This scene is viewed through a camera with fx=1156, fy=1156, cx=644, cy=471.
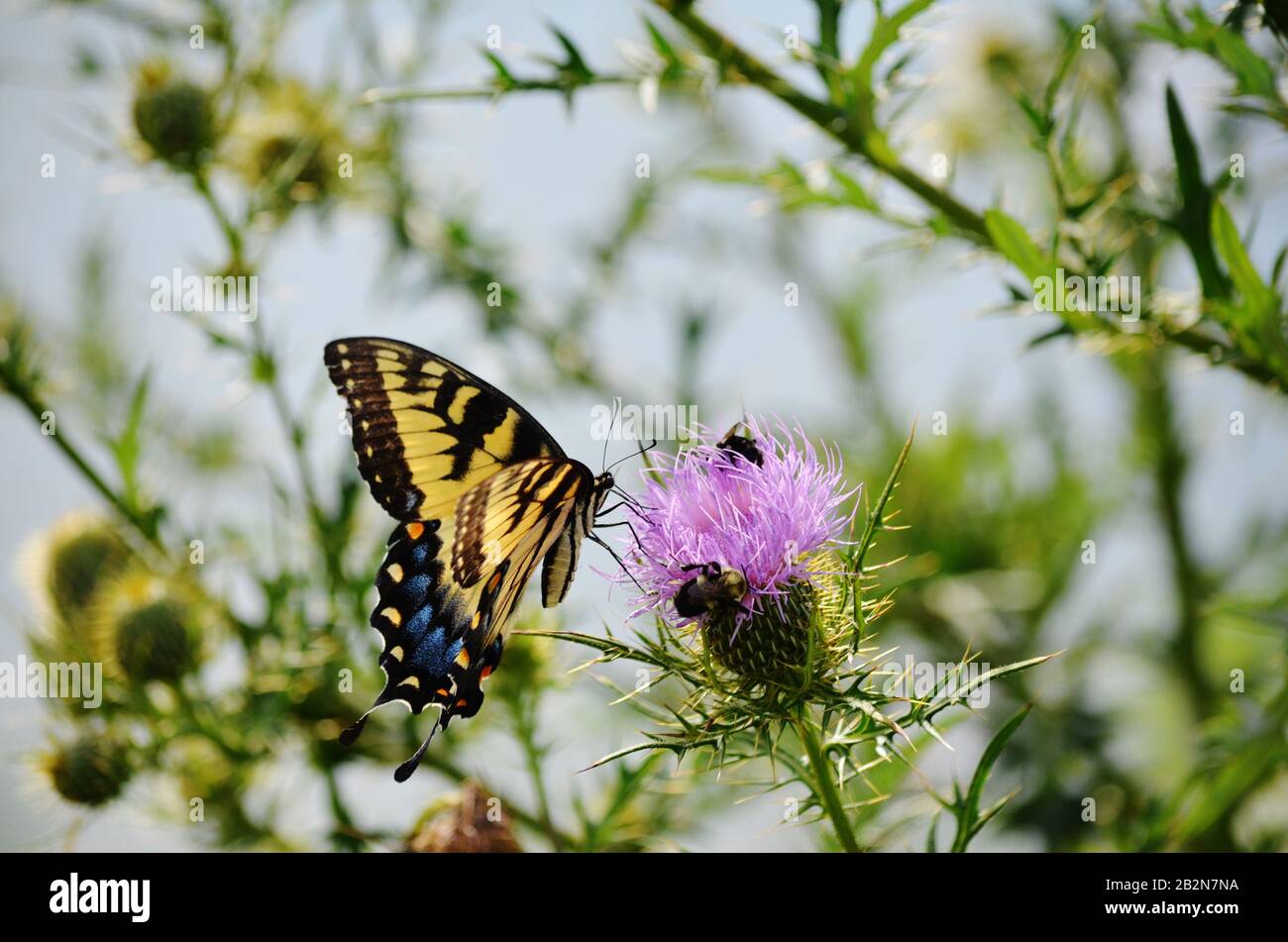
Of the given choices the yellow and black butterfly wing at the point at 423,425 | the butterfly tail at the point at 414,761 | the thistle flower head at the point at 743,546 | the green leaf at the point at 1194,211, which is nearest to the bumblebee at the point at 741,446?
the thistle flower head at the point at 743,546

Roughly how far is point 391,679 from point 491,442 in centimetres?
63

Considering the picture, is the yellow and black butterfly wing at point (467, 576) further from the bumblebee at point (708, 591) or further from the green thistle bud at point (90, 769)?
the green thistle bud at point (90, 769)

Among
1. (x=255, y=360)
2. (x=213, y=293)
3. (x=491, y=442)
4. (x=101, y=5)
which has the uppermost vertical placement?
(x=101, y=5)

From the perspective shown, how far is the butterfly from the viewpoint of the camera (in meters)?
2.74

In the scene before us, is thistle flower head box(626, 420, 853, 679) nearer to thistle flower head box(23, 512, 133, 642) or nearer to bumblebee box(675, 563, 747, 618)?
bumblebee box(675, 563, 747, 618)

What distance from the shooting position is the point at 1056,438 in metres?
4.43

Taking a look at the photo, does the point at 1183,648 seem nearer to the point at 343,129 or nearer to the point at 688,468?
the point at 688,468

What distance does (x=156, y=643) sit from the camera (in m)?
3.59

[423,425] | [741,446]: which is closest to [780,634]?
[741,446]

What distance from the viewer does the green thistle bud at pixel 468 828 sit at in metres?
2.68

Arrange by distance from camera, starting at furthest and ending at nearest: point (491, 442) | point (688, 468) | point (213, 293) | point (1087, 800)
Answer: point (213, 293)
point (1087, 800)
point (491, 442)
point (688, 468)

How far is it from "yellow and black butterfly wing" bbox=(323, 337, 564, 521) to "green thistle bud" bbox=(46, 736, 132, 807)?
4.29 feet

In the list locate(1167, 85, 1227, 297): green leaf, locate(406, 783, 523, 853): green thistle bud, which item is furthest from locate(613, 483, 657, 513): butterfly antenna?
locate(1167, 85, 1227, 297): green leaf

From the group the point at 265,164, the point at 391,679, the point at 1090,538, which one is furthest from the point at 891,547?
the point at 265,164
